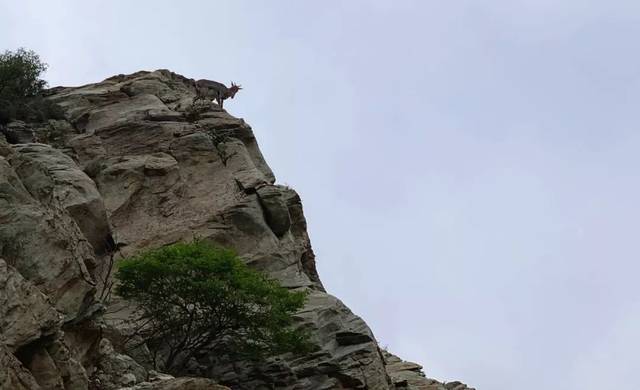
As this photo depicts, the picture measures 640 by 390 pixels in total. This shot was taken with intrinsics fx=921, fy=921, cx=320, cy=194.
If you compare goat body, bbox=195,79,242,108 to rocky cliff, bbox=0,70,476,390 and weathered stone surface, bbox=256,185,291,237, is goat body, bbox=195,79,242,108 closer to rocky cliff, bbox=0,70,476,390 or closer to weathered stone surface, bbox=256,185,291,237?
rocky cliff, bbox=0,70,476,390

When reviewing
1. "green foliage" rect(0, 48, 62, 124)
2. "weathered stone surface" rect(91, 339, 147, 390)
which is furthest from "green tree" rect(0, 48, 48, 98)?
"weathered stone surface" rect(91, 339, 147, 390)

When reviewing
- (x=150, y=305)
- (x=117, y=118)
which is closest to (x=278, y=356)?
(x=150, y=305)

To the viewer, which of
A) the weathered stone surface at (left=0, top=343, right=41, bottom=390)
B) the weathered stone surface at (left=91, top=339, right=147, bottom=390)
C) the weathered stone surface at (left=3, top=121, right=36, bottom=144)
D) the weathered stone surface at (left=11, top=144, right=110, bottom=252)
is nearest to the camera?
the weathered stone surface at (left=0, top=343, right=41, bottom=390)

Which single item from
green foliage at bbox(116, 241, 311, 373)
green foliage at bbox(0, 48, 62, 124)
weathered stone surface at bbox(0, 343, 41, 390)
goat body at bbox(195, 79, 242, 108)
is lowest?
weathered stone surface at bbox(0, 343, 41, 390)

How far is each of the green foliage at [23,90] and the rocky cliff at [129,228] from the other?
82cm

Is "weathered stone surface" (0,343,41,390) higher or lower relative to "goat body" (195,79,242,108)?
lower

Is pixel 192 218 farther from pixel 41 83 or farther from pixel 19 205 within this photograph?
pixel 19 205

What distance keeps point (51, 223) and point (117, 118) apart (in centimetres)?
2425

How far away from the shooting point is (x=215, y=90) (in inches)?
2042

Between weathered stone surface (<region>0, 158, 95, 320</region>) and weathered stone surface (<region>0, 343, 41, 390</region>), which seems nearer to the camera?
weathered stone surface (<region>0, 343, 41, 390</region>)

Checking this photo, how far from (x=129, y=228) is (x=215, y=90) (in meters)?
16.4

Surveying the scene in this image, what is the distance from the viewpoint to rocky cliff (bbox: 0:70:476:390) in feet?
59.8

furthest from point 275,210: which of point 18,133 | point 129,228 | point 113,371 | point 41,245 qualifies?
point 41,245

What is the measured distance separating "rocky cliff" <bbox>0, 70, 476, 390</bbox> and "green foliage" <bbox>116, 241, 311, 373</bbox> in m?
1.00
